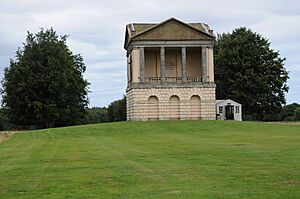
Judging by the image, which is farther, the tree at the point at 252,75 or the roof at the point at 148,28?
the tree at the point at 252,75

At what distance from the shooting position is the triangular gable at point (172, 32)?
6874cm

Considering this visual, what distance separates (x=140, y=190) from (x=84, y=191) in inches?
50.9

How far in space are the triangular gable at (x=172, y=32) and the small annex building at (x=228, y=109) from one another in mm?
9249

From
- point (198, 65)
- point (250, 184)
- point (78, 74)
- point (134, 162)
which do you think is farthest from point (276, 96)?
point (250, 184)

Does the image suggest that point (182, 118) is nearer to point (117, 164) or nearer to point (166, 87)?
point (166, 87)

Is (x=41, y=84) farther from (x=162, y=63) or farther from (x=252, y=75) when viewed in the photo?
(x=252, y=75)

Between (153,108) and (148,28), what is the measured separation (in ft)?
30.9

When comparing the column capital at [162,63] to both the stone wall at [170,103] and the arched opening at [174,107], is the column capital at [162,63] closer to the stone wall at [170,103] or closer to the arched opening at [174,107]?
the stone wall at [170,103]

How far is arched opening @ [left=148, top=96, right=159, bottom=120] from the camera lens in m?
68.9

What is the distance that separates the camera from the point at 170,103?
6925 cm

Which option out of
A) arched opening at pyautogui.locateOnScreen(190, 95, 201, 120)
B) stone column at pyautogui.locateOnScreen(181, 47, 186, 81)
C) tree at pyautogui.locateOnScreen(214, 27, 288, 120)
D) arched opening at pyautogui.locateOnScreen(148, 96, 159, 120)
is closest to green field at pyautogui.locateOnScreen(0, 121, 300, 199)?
arched opening at pyautogui.locateOnScreen(148, 96, 159, 120)

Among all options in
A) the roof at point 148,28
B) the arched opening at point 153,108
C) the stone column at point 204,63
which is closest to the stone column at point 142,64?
the roof at point 148,28

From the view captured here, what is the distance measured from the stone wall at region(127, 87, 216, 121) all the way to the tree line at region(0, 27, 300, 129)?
14473 millimetres

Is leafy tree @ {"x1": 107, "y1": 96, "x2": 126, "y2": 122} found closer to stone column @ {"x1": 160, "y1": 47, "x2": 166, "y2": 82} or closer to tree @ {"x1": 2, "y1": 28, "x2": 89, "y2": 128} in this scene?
tree @ {"x1": 2, "y1": 28, "x2": 89, "y2": 128}
